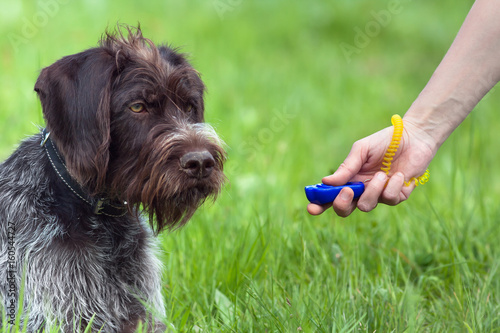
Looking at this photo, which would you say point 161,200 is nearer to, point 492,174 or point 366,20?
point 492,174

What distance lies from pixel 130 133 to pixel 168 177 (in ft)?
1.10

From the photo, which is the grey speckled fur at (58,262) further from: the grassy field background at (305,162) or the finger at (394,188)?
the finger at (394,188)

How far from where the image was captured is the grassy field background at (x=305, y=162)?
3.38 meters

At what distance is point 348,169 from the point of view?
309cm

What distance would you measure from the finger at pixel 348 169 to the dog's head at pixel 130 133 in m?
0.58

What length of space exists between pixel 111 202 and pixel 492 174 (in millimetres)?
5428

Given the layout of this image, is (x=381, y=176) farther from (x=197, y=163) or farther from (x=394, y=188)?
(x=197, y=163)

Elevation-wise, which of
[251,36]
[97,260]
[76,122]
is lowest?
[97,260]

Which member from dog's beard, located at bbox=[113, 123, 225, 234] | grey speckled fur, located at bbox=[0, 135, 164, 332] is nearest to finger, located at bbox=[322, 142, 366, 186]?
dog's beard, located at bbox=[113, 123, 225, 234]

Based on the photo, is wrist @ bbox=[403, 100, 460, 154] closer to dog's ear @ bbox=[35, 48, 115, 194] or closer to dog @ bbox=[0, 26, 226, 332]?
dog @ bbox=[0, 26, 226, 332]

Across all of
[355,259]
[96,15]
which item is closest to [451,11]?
[96,15]

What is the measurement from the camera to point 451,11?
13688 mm

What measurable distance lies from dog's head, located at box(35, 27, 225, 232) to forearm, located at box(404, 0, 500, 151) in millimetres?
1146

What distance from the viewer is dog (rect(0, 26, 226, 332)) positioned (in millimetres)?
2998
